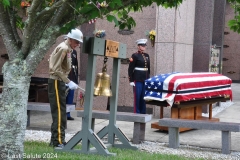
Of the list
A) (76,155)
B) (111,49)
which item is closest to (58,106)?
(76,155)

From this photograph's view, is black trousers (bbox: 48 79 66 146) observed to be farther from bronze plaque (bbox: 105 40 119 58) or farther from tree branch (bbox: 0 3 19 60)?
tree branch (bbox: 0 3 19 60)

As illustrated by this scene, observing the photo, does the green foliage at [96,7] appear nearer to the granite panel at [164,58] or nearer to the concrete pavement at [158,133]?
the concrete pavement at [158,133]

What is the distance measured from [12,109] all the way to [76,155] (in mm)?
1434

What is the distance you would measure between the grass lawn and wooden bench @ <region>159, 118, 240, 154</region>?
1.01m

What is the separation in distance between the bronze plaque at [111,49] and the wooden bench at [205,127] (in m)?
1.88

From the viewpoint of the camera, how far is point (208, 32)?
13.9 m

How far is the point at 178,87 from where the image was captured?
996cm

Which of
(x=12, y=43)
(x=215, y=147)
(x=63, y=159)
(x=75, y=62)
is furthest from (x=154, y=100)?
(x=12, y=43)

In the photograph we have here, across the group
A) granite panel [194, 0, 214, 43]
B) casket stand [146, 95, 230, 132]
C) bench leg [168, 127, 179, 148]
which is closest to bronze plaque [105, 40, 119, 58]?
bench leg [168, 127, 179, 148]

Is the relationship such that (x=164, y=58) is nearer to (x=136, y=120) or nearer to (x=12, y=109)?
(x=136, y=120)

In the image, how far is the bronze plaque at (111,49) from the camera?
24.6 feet

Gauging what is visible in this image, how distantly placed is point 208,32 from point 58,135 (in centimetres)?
712

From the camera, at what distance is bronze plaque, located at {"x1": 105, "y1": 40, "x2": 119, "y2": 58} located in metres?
7.50

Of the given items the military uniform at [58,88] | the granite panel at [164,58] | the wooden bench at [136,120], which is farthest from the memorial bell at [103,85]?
the granite panel at [164,58]
